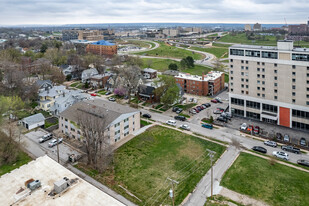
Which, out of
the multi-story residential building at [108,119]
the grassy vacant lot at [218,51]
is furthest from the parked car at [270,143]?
the grassy vacant lot at [218,51]

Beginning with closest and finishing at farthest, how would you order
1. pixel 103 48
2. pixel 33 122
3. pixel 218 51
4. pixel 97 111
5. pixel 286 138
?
1. pixel 286 138
2. pixel 97 111
3. pixel 33 122
4. pixel 103 48
5. pixel 218 51

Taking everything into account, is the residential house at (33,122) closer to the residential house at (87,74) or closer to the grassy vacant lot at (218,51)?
the residential house at (87,74)

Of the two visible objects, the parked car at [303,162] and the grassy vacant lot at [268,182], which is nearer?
the grassy vacant lot at [268,182]

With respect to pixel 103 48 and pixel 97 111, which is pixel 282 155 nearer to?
pixel 97 111

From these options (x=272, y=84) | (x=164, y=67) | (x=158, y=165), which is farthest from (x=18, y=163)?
(x=164, y=67)

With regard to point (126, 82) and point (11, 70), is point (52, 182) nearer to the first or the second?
point (126, 82)

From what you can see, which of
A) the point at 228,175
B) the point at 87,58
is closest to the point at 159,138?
the point at 228,175
